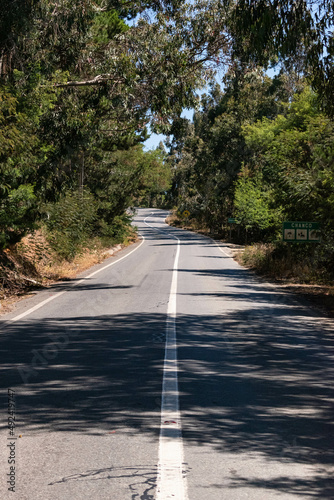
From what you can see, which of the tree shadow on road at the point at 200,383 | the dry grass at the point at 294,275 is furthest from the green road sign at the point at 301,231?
the tree shadow on road at the point at 200,383

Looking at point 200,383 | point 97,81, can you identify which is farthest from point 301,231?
point 200,383

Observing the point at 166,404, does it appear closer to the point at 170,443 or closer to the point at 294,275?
the point at 170,443

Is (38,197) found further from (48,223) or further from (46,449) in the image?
(46,449)

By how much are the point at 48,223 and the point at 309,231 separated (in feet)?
29.8

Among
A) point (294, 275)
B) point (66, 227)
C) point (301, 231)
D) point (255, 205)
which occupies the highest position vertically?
point (255, 205)

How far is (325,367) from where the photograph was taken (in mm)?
8305

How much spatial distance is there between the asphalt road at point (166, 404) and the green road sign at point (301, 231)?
7.41 m

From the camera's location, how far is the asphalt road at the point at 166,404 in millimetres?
4336

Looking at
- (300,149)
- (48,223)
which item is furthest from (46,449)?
(300,149)

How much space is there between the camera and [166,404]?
20.5 ft

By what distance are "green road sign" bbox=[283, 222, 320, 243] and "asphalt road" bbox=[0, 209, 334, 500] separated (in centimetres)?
741

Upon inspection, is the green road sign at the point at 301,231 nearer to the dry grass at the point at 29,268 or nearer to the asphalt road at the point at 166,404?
the asphalt road at the point at 166,404

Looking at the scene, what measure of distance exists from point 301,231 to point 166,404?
49.0 ft

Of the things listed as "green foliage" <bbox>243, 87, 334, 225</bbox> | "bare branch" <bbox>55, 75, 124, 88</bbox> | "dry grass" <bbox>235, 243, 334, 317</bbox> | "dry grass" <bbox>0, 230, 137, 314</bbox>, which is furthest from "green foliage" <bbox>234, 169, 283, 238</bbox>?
"bare branch" <bbox>55, 75, 124, 88</bbox>
